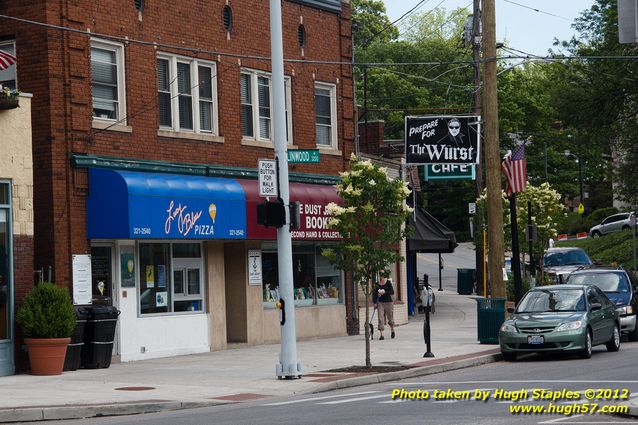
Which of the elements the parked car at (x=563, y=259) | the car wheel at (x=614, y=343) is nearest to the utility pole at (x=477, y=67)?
the parked car at (x=563, y=259)

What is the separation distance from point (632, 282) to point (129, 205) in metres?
13.7

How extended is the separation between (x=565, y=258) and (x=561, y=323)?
2076 cm

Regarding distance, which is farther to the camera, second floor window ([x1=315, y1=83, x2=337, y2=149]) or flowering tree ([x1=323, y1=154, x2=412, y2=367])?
second floor window ([x1=315, y1=83, x2=337, y2=149])

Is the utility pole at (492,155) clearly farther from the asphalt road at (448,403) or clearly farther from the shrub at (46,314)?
the shrub at (46,314)

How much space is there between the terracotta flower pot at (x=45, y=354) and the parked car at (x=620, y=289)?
40.6ft

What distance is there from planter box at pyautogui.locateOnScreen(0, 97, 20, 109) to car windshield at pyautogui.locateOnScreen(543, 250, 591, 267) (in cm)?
2608

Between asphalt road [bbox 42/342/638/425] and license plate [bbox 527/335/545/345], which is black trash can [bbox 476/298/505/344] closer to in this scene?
license plate [bbox 527/335/545/345]

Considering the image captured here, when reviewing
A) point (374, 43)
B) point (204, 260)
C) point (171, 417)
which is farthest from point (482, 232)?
point (374, 43)

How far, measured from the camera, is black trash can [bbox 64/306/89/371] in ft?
73.5

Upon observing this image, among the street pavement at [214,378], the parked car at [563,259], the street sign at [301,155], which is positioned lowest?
the street pavement at [214,378]

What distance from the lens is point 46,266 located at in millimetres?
23000

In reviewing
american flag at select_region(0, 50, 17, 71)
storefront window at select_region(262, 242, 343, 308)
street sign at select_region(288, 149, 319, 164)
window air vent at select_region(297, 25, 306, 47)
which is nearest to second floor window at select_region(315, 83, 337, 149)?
window air vent at select_region(297, 25, 306, 47)

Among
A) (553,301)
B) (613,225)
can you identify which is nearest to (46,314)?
(553,301)

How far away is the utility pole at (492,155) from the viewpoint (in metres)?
26.4
